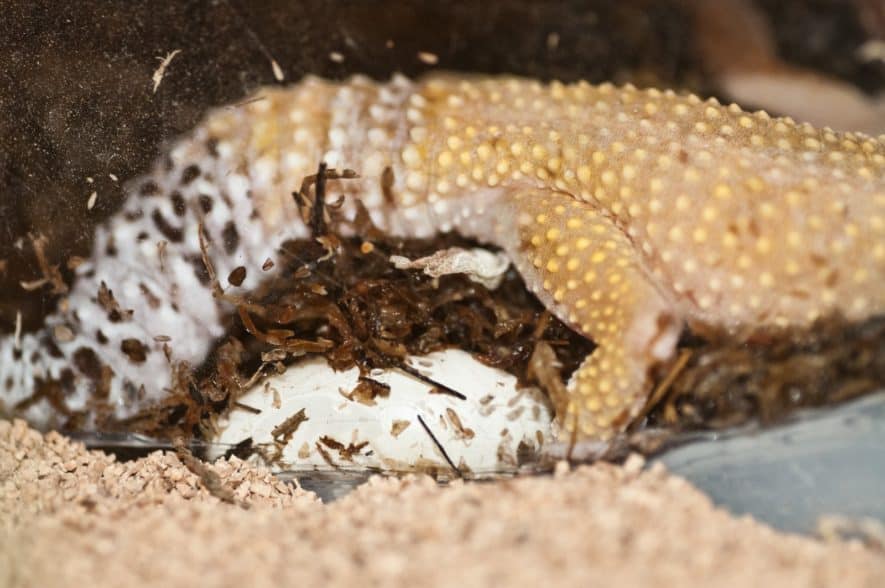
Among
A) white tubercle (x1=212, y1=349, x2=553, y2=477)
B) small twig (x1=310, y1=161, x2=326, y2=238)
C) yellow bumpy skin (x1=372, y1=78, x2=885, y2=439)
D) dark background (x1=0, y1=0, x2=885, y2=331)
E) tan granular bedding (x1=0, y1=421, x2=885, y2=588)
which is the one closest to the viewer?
tan granular bedding (x1=0, y1=421, x2=885, y2=588)

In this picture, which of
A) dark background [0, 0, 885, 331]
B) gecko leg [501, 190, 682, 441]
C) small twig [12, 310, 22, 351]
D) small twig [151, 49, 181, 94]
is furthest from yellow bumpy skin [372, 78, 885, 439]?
small twig [12, 310, 22, 351]

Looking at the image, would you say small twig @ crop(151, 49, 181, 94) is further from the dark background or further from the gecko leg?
the gecko leg

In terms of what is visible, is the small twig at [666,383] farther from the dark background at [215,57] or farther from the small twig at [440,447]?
the dark background at [215,57]

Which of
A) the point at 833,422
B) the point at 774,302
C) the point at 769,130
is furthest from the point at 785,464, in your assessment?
the point at 769,130

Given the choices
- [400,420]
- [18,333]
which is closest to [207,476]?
[400,420]

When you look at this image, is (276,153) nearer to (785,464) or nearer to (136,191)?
(136,191)

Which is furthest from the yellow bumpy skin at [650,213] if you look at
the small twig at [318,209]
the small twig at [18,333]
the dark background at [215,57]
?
the small twig at [18,333]

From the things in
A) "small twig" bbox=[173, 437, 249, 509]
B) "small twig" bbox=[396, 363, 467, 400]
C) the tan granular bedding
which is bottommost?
"small twig" bbox=[173, 437, 249, 509]

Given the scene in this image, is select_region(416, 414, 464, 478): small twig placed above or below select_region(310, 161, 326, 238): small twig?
below
